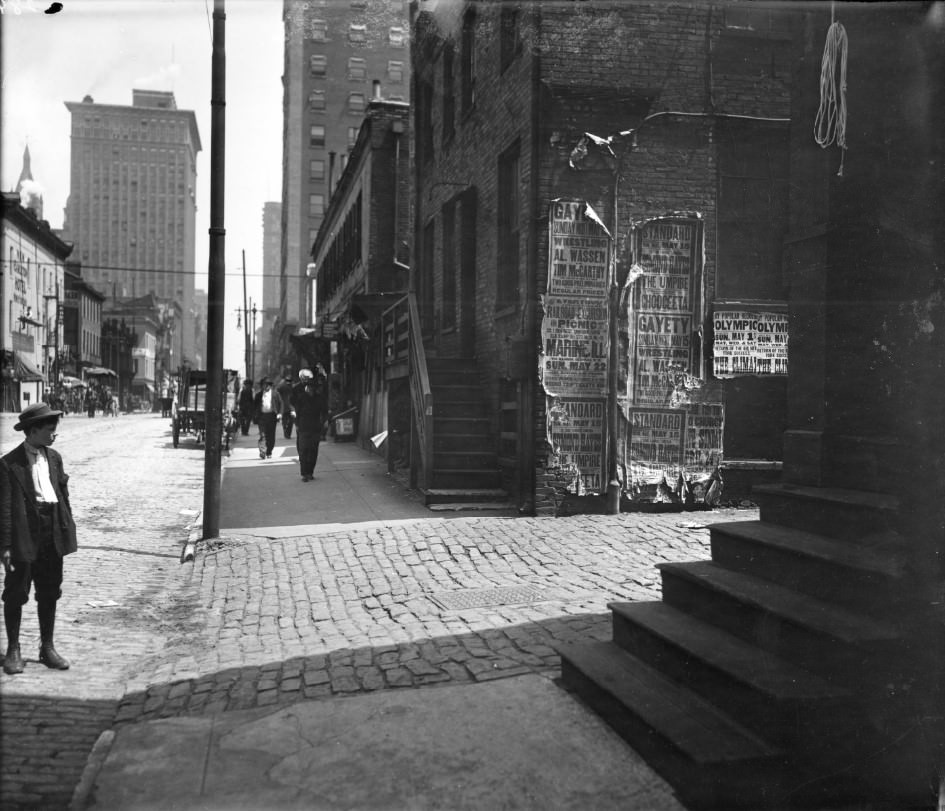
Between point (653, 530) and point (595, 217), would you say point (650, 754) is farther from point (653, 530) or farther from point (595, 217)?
point (595, 217)

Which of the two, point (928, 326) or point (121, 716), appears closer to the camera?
point (928, 326)

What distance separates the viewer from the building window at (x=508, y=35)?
12.1 m

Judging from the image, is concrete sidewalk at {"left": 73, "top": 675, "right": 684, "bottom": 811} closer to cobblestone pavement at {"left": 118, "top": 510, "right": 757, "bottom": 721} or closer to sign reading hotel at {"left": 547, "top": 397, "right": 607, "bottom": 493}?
cobblestone pavement at {"left": 118, "top": 510, "right": 757, "bottom": 721}

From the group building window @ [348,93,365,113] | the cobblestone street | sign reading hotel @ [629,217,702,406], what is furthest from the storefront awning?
sign reading hotel @ [629,217,702,406]

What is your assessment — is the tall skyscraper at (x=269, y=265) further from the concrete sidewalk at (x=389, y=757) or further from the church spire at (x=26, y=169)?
the concrete sidewalk at (x=389, y=757)

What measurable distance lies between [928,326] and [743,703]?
2.04 meters

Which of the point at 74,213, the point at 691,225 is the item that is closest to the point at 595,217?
the point at 691,225

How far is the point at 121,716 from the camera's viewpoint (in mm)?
4969

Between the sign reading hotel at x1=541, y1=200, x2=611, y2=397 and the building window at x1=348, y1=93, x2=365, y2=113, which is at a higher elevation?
the building window at x1=348, y1=93, x2=365, y2=113

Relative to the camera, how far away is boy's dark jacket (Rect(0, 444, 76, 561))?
534 cm

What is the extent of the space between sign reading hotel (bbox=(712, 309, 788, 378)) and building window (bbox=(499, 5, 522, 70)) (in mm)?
4695

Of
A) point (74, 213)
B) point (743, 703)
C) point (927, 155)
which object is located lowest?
point (743, 703)

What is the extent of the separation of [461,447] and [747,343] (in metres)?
4.15

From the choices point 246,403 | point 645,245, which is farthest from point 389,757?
point 246,403
